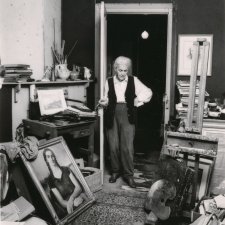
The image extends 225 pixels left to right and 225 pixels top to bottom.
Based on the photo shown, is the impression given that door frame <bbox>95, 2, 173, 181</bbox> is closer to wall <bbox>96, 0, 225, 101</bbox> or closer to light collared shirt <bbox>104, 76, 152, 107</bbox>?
wall <bbox>96, 0, 225, 101</bbox>

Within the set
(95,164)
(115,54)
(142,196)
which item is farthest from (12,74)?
(115,54)

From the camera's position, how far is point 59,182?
11.7ft

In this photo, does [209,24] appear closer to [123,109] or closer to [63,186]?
[123,109]

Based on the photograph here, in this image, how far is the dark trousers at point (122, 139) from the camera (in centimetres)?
440

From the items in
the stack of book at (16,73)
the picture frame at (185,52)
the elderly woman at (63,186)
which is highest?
the picture frame at (185,52)

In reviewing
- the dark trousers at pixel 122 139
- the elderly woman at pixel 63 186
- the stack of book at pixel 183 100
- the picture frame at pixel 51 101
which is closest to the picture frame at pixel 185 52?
the stack of book at pixel 183 100

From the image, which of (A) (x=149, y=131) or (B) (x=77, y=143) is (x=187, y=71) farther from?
(A) (x=149, y=131)

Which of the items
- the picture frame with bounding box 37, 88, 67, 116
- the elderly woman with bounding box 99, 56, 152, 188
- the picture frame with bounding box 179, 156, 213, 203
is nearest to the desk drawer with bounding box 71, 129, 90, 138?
the elderly woman with bounding box 99, 56, 152, 188

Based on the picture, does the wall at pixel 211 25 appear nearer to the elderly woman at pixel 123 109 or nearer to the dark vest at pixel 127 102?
the elderly woman at pixel 123 109

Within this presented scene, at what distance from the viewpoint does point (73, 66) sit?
17.5 feet

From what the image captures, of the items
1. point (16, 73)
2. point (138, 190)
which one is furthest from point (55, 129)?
point (138, 190)

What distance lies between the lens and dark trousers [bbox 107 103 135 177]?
440 cm

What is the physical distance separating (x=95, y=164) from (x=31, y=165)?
1.62 meters

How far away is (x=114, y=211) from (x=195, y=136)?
120 cm
